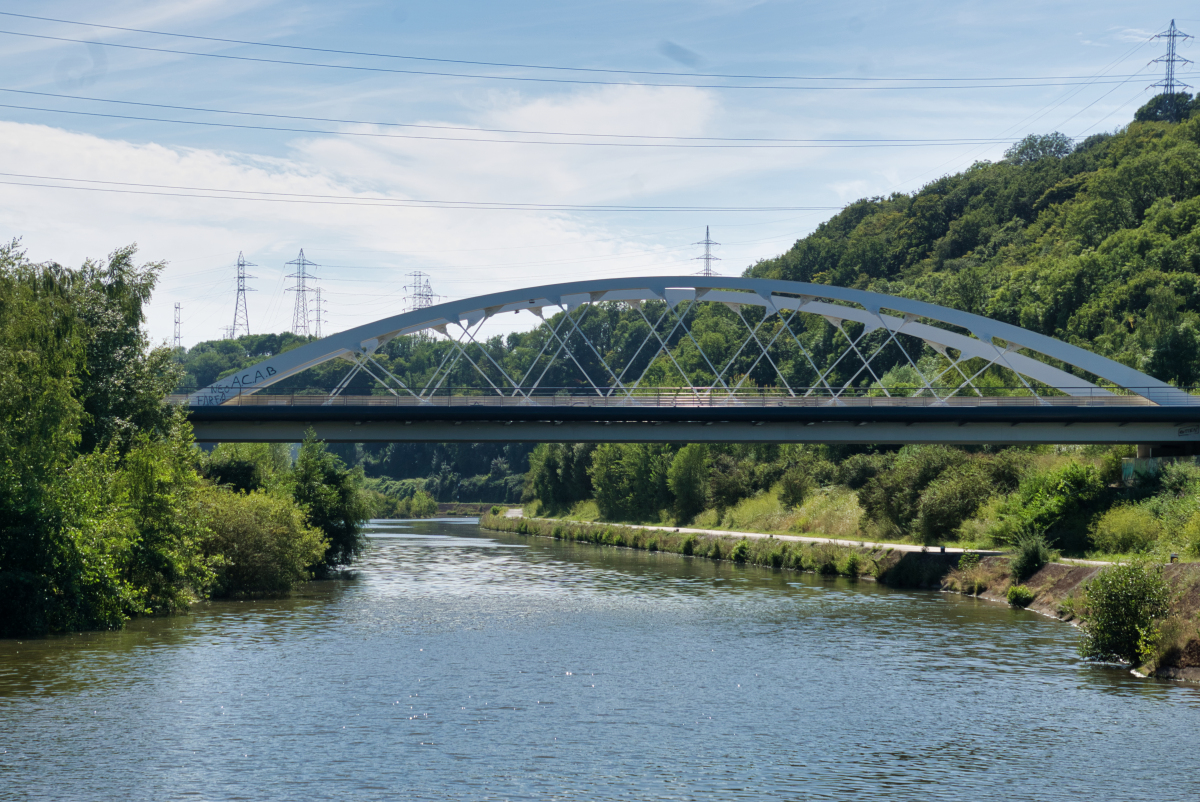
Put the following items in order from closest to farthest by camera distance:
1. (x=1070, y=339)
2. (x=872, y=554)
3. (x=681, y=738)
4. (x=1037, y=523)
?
(x=681, y=738) < (x=1037, y=523) < (x=872, y=554) < (x=1070, y=339)

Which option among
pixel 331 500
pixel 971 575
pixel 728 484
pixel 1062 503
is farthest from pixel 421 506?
pixel 971 575

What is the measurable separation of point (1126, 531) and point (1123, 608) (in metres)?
18.2

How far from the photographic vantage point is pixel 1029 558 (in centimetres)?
4706

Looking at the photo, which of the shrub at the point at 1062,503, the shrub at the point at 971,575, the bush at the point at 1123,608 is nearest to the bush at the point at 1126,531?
the shrub at the point at 1062,503

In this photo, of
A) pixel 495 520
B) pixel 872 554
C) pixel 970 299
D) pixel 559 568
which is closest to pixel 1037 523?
pixel 872 554

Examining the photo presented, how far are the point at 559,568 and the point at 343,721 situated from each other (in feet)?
146

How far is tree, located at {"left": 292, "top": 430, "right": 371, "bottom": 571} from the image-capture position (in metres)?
60.1

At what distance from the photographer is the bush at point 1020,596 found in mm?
44719

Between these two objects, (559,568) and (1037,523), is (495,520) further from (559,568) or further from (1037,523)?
(1037,523)

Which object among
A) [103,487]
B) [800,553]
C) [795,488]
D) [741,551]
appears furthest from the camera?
[795,488]

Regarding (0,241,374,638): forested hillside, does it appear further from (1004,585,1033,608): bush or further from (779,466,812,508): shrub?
(779,466,812,508): shrub

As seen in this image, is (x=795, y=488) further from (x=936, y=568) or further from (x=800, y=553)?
(x=936, y=568)

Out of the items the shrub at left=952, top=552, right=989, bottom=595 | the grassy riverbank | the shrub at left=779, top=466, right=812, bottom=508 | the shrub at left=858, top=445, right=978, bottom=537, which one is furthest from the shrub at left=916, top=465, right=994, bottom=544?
the shrub at left=779, top=466, right=812, bottom=508

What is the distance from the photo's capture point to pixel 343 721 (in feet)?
81.8
